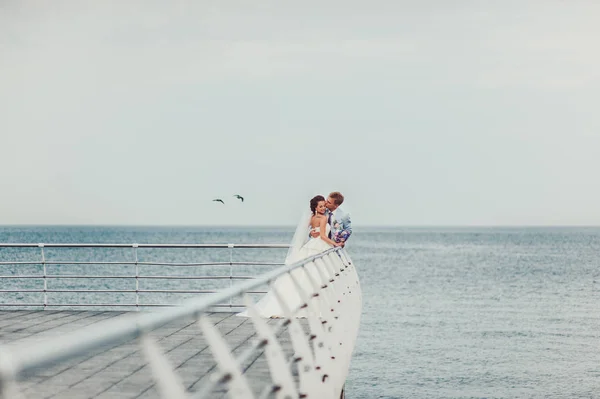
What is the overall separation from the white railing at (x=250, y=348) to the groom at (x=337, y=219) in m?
1.88

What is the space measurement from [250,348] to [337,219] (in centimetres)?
878

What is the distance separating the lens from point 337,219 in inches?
480

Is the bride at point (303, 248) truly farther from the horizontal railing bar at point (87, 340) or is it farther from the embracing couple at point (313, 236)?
the horizontal railing bar at point (87, 340)

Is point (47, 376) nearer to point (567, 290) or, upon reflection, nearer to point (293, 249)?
point (293, 249)

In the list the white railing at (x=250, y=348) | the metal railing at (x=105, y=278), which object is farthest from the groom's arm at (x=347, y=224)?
the white railing at (x=250, y=348)

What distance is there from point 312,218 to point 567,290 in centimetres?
4996

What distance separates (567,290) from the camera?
57344mm

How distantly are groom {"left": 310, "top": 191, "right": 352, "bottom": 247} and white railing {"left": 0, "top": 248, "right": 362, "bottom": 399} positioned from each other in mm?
1884

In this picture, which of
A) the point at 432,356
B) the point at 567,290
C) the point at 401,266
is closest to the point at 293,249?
the point at 432,356

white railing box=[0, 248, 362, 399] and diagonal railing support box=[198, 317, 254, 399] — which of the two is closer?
white railing box=[0, 248, 362, 399]

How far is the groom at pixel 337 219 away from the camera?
11750 millimetres

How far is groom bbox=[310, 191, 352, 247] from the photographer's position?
38.5 feet

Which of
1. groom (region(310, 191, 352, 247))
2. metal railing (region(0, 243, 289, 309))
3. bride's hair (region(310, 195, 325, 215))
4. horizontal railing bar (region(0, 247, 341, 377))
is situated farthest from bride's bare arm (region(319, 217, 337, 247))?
horizontal railing bar (region(0, 247, 341, 377))

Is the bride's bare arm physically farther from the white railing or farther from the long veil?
the white railing
